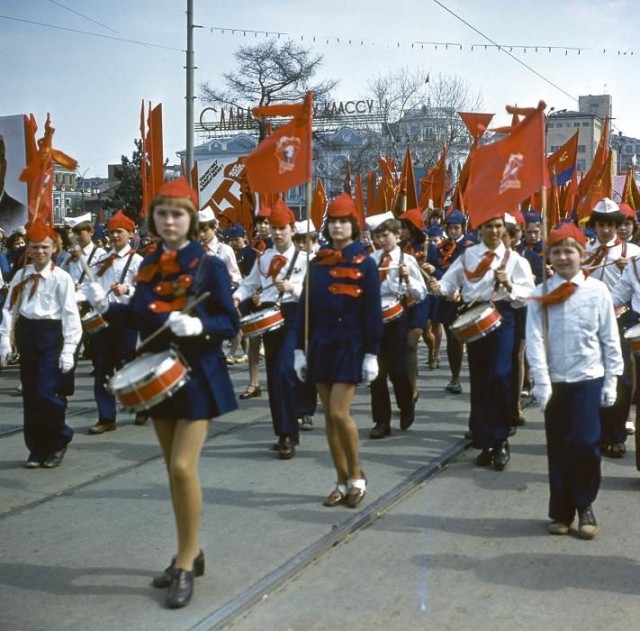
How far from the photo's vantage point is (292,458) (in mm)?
8117

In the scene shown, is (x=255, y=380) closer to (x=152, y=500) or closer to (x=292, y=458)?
(x=292, y=458)

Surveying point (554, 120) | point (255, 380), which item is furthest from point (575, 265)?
point (554, 120)

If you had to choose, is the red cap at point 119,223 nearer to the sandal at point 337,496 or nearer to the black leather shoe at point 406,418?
the black leather shoe at point 406,418

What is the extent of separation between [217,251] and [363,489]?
628 cm

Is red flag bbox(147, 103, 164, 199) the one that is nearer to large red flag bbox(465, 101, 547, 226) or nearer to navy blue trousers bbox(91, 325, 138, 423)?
navy blue trousers bbox(91, 325, 138, 423)

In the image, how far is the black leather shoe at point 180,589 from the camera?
4707 millimetres

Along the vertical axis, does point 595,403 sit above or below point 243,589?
above

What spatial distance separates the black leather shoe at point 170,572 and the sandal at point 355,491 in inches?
62.6

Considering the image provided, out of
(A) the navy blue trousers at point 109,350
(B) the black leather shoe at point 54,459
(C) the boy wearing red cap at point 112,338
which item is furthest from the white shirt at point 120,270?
(B) the black leather shoe at point 54,459

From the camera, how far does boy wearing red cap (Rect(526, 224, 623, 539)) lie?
591 cm

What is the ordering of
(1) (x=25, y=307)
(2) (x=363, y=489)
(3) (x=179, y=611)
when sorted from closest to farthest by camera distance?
1. (3) (x=179, y=611)
2. (2) (x=363, y=489)
3. (1) (x=25, y=307)

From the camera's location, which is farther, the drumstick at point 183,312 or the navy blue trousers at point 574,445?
the navy blue trousers at point 574,445

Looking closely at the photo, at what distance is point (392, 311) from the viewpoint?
8.86 m

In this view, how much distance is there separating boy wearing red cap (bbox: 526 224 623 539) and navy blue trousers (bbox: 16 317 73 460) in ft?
12.8
